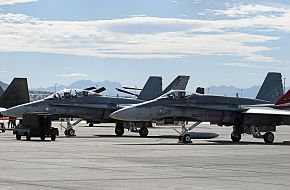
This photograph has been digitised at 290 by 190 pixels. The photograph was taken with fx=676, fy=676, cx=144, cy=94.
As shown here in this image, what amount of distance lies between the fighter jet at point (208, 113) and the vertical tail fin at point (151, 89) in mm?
19156

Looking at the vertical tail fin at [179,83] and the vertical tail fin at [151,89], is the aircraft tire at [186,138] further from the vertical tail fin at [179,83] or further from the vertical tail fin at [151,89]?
the vertical tail fin at [179,83]

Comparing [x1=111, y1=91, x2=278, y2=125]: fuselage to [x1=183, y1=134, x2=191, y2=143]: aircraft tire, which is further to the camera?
[x1=111, y1=91, x2=278, y2=125]: fuselage

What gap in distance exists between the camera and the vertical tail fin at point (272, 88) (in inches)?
1789

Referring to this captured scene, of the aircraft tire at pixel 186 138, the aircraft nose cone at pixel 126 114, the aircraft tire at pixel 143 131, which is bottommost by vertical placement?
the aircraft tire at pixel 143 131

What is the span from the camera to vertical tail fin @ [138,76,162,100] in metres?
58.0

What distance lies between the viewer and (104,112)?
148 feet

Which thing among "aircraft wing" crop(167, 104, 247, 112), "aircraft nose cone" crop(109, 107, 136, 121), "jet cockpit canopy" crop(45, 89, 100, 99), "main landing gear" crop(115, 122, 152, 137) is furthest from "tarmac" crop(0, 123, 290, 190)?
"main landing gear" crop(115, 122, 152, 137)

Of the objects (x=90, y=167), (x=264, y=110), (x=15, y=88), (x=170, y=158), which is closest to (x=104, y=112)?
(x=264, y=110)

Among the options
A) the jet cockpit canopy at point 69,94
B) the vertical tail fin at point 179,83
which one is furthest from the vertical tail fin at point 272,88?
the vertical tail fin at point 179,83

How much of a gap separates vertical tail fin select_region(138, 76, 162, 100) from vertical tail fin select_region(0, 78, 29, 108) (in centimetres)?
1061

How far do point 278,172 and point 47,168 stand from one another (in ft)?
21.1

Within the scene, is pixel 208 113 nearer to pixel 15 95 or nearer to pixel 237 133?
pixel 237 133

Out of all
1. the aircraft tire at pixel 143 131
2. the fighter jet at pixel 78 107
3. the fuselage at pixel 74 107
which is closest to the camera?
the fuselage at pixel 74 107

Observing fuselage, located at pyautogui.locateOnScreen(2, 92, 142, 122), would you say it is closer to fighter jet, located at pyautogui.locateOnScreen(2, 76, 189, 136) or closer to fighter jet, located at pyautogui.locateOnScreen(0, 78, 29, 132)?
fighter jet, located at pyautogui.locateOnScreen(2, 76, 189, 136)
